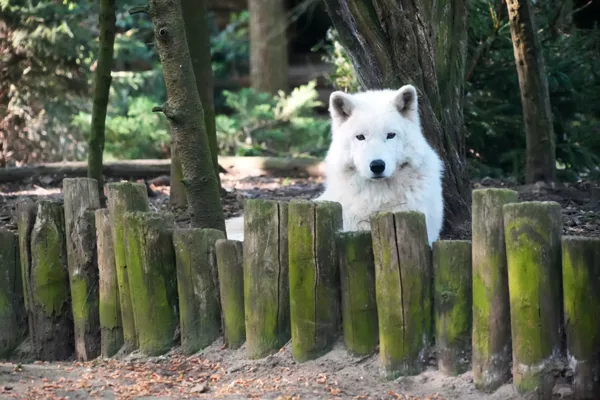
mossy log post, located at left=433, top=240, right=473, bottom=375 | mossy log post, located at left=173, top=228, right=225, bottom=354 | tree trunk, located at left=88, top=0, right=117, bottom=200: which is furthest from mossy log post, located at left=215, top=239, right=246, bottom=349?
tree trunk, located at left=88, top=0, right=117, bottom=200

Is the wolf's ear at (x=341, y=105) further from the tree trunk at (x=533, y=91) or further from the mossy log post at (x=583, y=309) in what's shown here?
the tree trunk at (x=533, y=91)

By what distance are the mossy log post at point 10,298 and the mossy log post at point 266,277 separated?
6.49ft

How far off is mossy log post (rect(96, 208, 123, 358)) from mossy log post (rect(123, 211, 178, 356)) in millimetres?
247

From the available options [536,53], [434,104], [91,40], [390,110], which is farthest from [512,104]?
[91,40]

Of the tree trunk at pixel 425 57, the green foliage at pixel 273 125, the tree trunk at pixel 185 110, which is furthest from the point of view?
the green foliage at pixel 273 125

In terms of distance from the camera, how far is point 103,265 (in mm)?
5473

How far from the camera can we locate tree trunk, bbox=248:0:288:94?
19.8 metres

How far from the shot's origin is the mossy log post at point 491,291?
4086 mm

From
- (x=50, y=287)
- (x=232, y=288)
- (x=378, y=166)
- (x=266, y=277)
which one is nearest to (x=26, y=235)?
(x=50, y=287)

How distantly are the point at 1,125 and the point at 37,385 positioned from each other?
38.1 ft

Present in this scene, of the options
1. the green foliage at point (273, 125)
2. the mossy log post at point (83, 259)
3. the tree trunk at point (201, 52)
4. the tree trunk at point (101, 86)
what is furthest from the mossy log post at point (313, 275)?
the green foliage at point (273, 125)

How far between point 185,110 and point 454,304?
2.35 metres

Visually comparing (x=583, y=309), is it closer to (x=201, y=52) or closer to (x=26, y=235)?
(x=26, y=235)

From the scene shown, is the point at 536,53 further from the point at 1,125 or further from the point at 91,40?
the point at 1,125
